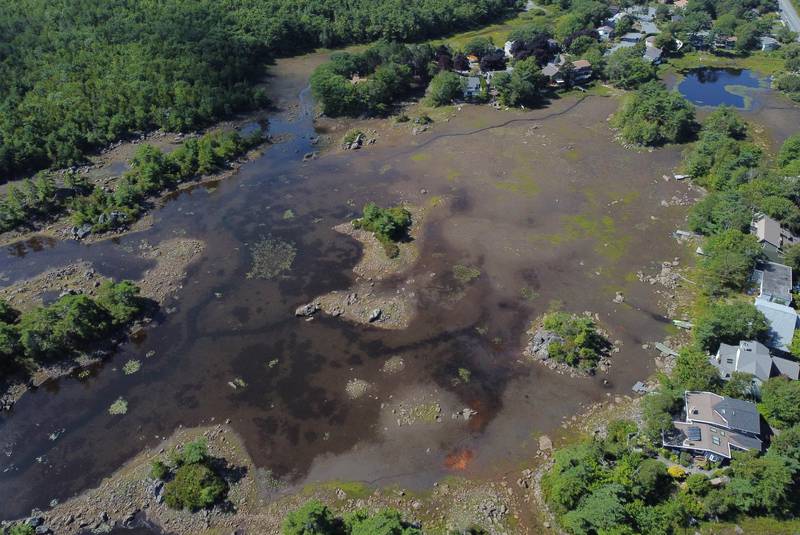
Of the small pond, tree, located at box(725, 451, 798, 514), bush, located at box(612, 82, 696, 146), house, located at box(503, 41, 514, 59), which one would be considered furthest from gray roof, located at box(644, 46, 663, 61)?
tree, located at box(725, 451, 798, 514)

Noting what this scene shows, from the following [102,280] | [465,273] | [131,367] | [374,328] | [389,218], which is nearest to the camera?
[131,367]

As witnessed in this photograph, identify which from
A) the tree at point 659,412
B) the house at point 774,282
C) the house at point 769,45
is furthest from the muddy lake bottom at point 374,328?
the house at point 769,45

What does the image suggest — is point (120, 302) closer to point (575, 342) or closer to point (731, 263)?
point (575, 342)

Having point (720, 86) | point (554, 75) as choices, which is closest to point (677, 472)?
point (554, 75)

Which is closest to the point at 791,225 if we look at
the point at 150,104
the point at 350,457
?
the point at 350,457

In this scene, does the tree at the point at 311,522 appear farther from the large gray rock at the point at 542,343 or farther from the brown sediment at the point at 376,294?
the large gray rock at the point at 542,343

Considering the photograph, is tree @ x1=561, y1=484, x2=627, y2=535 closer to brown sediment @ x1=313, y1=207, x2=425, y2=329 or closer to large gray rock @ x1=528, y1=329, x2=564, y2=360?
large gray rock @ x1=528, y1=329, x2=564, y2=360
